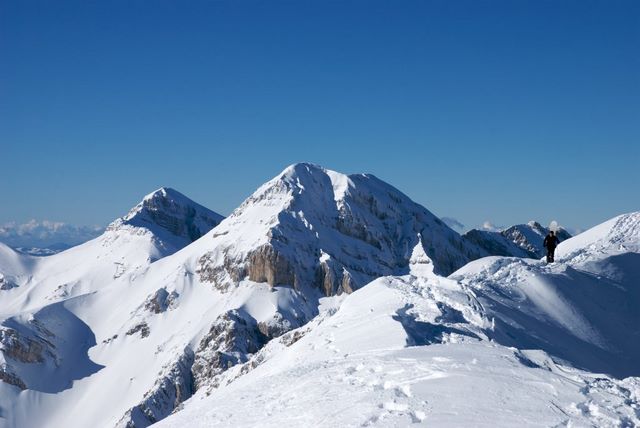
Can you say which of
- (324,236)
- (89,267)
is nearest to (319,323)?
(324,236)

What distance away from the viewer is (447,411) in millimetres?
15984

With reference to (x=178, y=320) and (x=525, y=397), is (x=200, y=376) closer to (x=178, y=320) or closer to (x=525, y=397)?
(x=178, y=320)

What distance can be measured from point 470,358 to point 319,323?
2610 cm

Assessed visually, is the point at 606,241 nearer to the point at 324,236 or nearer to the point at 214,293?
the point at 324,236

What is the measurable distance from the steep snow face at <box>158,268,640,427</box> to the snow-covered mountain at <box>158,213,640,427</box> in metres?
0.05

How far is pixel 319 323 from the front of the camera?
45750mm

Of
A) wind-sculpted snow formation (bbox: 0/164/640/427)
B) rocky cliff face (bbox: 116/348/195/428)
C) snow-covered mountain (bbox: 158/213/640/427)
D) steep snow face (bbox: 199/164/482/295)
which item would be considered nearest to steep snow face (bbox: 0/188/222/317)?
wind-sculpted snow formation (bbox: 0/164/640/427)

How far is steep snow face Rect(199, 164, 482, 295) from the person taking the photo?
137 meters

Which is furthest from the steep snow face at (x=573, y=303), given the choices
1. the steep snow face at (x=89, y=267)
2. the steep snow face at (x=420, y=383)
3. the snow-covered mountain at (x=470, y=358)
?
the steep snow face at (x=89, y=267)

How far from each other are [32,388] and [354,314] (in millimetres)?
117312

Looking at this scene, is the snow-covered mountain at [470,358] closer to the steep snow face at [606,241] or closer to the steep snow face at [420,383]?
the steep snow face at [420,383]

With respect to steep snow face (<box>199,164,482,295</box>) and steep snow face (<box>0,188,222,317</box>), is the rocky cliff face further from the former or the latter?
steep snow face (<box>0,188,222,317</box>)

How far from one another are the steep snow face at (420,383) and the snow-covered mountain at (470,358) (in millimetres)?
52

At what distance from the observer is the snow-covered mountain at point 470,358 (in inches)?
645
